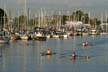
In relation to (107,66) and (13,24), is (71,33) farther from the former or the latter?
(107,66)

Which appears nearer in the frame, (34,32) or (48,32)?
(34,32)

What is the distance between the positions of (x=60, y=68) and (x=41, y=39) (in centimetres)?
7658

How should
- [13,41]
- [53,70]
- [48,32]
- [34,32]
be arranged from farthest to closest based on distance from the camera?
[48,32], [34,32], [13,41], [53,70]

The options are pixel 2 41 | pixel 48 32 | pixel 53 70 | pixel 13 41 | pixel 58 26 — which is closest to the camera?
pixel 53 70

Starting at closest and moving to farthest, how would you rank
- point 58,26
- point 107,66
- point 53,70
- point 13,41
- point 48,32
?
point 53,70 < point 107,66 < point 13,41 < point 48,32 < point 58,26

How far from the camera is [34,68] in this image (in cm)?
5988

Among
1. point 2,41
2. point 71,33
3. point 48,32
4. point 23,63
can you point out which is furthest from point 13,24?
point 23,63

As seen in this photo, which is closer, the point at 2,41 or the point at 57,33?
the point at 2,41

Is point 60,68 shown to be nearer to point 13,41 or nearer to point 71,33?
point 13,41

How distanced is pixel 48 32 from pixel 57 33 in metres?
4.30

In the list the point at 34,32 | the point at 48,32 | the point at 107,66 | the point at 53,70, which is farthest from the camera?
the point at 48,32

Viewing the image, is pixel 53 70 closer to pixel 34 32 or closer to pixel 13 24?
pixel 34 32

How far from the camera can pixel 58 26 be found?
7328 inches


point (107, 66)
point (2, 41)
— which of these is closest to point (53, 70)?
point (107, 66)
